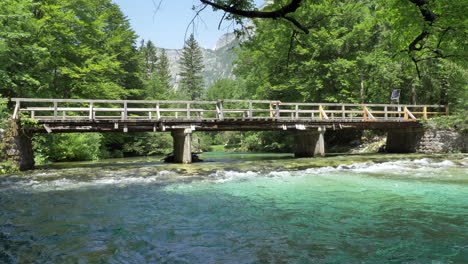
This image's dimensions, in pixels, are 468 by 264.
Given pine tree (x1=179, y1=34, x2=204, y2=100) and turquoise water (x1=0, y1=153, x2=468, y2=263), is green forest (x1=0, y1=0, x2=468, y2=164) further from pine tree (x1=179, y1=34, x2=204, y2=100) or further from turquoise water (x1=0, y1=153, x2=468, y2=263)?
pine tree (x1=179, y1=34, x2=204, y2=100)

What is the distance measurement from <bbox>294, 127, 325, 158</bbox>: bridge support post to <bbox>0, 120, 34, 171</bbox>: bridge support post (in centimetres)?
1681

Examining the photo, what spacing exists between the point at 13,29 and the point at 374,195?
21939 mm

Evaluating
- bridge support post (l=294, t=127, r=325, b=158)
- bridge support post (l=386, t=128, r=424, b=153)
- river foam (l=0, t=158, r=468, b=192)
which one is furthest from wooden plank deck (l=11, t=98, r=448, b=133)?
river foam (l=0, t=158, r=468, b=192)

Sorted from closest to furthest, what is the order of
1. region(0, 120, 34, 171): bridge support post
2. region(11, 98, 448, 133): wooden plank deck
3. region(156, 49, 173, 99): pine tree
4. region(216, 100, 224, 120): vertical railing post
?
1. region(0, 120, 34, 171): bridge support post
2. region(11, 98, 448, 133): wooden plank deck
3. region(216, 100, 224, 120): vertical railing post
4. region(156, 49, 173, 99): pine tree

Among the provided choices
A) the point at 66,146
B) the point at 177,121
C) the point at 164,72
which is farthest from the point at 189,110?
the point at 164,72

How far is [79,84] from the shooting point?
25.9 metres

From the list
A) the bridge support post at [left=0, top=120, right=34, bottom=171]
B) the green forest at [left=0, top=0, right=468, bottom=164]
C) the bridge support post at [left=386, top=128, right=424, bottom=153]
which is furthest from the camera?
the bridge support post at [left=386, top=128, right=424, bottom=153]

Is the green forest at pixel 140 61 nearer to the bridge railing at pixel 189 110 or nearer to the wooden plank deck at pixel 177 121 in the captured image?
the bridge railing at pixel 189 110

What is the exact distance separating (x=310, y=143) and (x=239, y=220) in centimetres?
1705

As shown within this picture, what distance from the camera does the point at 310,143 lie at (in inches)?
886

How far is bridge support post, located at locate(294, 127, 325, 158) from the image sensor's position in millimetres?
21531

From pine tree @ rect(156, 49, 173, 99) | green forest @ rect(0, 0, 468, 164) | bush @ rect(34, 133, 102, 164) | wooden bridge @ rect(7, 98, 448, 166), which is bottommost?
bush @ rect(34, 133, 102, 164)

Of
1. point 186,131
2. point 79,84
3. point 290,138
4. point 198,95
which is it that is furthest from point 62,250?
point 198,95

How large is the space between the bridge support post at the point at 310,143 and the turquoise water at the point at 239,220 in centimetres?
970
